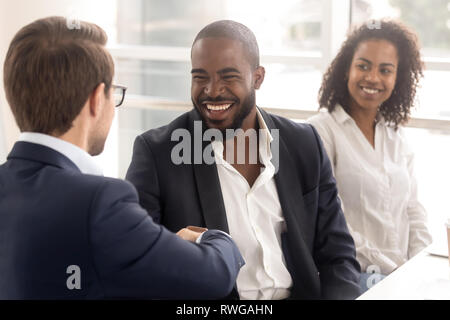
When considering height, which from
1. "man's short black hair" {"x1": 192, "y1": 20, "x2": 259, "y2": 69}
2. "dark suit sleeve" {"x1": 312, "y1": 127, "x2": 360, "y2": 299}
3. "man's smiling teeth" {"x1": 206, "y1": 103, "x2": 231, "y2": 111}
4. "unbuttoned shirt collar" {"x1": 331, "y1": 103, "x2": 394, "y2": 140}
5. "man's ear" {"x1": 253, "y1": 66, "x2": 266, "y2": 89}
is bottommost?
"dark suit sleeve" {"x1": 312, "y1": 127, "x2": 360, "y2": 299}

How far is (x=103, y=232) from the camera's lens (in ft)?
4.05

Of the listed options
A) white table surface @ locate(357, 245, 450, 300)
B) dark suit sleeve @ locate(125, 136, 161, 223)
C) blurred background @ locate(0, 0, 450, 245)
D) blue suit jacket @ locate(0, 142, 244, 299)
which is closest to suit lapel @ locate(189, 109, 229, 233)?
dark suit sleeve @ locate(125, 136, 161, 223)

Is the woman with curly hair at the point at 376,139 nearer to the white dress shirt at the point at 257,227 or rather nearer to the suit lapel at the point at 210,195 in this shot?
the white dress shirt at the point at 257,227

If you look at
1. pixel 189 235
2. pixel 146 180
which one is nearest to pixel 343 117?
pixel 146 180

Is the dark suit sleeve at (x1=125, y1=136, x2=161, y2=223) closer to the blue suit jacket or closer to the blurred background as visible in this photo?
the blue suit jacket

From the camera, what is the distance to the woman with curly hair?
256 cm

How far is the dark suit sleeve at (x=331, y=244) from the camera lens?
6.88 ft

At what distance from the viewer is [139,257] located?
1.26 meters

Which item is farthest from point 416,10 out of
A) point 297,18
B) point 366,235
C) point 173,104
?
point 366,235

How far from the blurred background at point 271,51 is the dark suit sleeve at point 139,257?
1918 mm

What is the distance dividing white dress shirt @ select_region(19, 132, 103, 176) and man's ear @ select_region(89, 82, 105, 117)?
0.08m

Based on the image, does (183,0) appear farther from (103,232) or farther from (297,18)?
(103,232)

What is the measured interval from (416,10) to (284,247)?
2193 millimetres

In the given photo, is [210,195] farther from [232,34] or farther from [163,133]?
[232,34]
